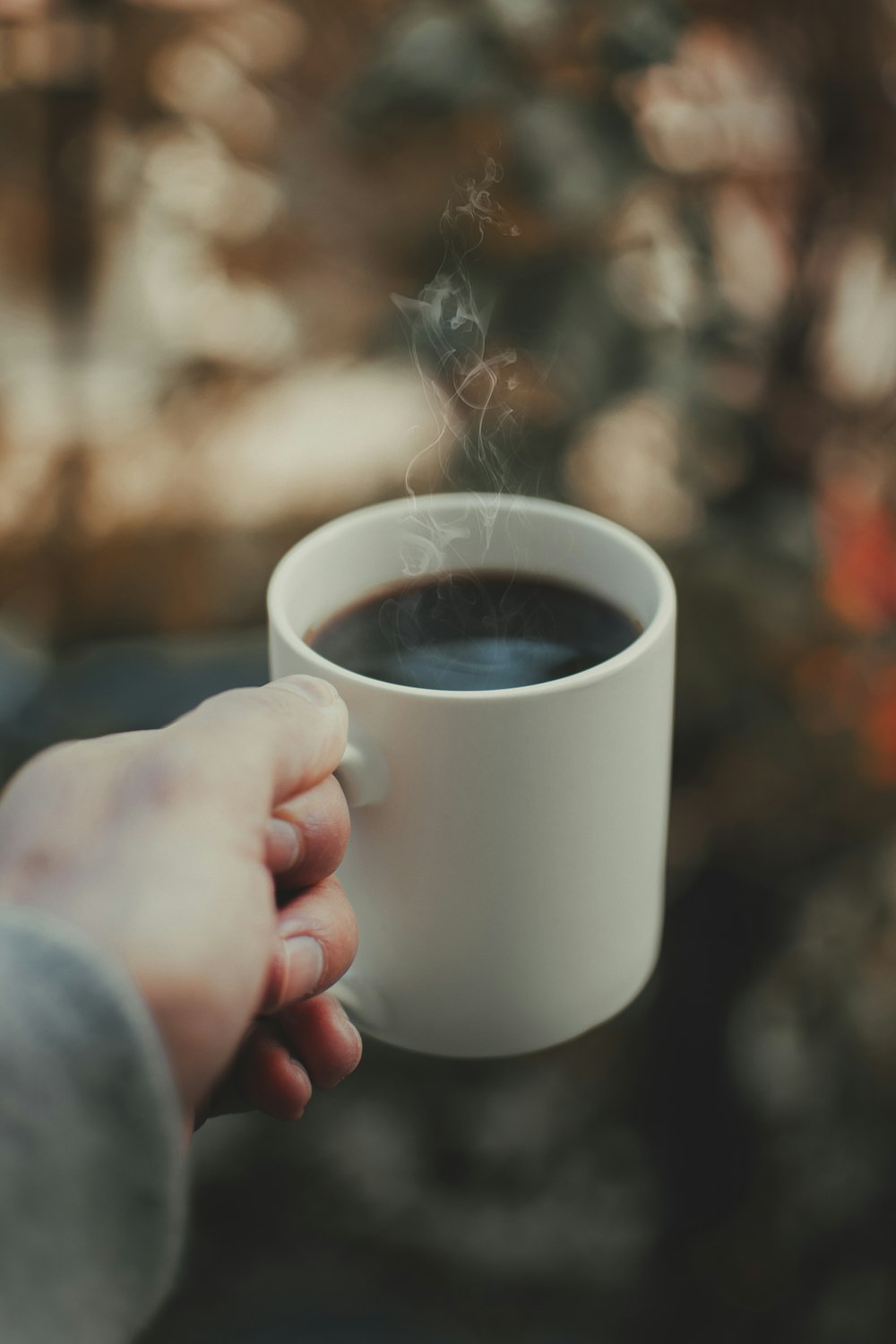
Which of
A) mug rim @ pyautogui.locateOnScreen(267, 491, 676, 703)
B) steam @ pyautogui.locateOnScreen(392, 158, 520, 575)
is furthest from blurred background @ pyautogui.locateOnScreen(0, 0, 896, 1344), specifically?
mug rim @ pyautogui.locateOnScreen(267, 491, 676, 703)

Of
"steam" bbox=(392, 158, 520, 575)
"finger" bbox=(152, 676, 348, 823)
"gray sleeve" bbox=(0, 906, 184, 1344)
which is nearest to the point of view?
"gray sleeve" bbox=(0, 906, 184, 1344)

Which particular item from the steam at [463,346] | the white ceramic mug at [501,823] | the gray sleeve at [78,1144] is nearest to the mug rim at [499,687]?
the white ceramic mug at [501,823]

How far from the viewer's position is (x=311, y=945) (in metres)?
0.72

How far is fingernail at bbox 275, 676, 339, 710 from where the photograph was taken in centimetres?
72

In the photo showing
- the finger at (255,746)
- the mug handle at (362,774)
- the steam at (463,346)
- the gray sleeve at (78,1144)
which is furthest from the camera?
the steam at (463,346)

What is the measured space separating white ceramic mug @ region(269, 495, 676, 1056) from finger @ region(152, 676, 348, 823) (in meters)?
0.03

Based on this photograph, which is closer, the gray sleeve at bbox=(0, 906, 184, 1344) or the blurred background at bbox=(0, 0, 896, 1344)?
the gray sleeve at bbox=(0, 906, 184, 1344)

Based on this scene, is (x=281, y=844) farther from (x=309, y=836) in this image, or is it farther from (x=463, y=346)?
(x=463, y=346)

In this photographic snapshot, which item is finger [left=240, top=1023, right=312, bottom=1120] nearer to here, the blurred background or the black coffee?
the black coffee

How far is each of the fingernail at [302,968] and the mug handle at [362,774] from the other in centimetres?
9

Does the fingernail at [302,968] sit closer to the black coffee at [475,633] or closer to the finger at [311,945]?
the finger at [311,945]

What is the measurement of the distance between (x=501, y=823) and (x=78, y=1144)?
0.29m

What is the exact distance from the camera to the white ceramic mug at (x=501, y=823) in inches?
28.3

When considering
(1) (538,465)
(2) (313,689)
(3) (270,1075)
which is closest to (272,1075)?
(3) (270,1075)
